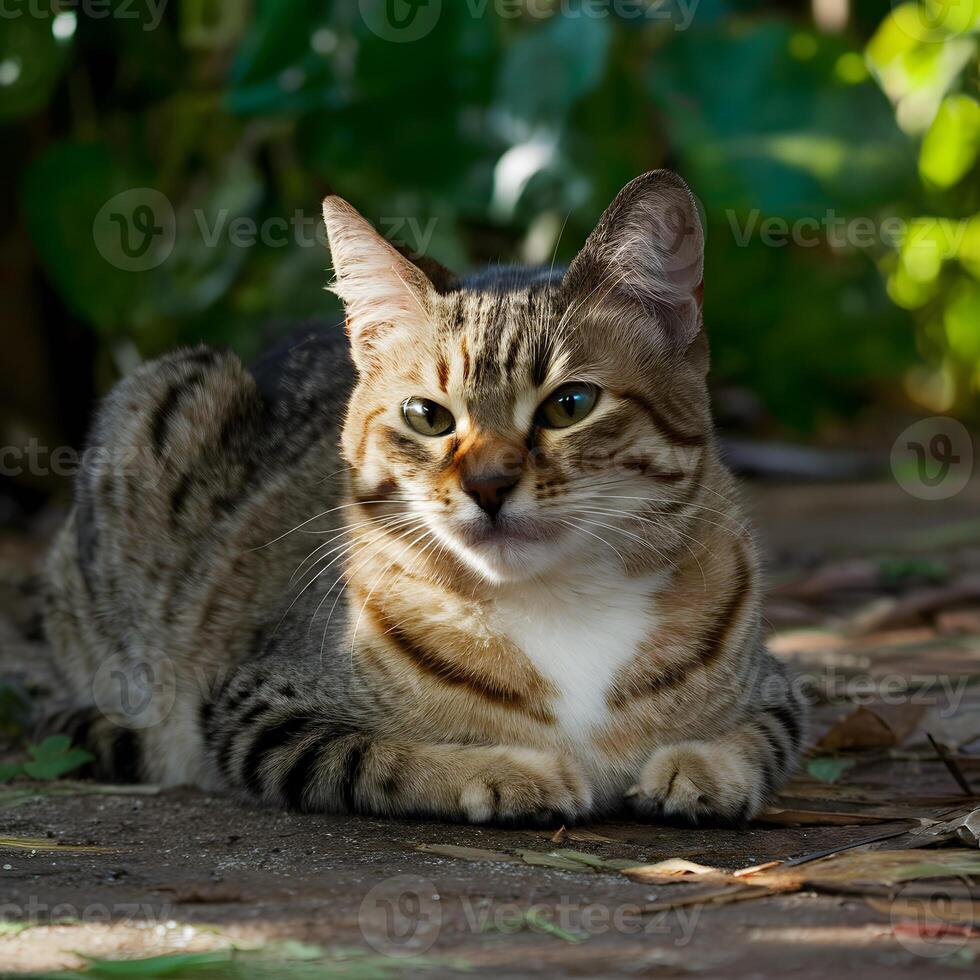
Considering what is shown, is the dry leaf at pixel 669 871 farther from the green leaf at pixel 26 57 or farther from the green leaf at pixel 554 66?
the green leaf at pixel 26 57

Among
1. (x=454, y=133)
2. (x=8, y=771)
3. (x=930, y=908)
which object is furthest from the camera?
(x=454, y=133)

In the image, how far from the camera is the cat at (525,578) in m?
2.81

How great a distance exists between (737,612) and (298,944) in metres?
1.49

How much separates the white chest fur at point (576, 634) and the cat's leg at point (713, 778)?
7.1 inches

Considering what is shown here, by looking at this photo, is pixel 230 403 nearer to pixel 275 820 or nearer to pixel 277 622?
pixel 277 622

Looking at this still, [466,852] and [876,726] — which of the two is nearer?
[466,852]

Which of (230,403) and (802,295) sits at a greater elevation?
(802,295)

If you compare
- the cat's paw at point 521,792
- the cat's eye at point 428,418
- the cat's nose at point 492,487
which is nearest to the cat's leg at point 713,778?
the cat's paw at point 521,792

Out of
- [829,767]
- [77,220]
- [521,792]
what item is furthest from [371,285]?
[77,220]

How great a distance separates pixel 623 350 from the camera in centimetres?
308

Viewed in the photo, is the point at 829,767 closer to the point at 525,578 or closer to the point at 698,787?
the point at 698,787

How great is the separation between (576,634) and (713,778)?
1.37 feet

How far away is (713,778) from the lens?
281 centimetres

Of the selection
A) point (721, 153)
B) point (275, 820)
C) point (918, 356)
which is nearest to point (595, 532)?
point (275, 820)
